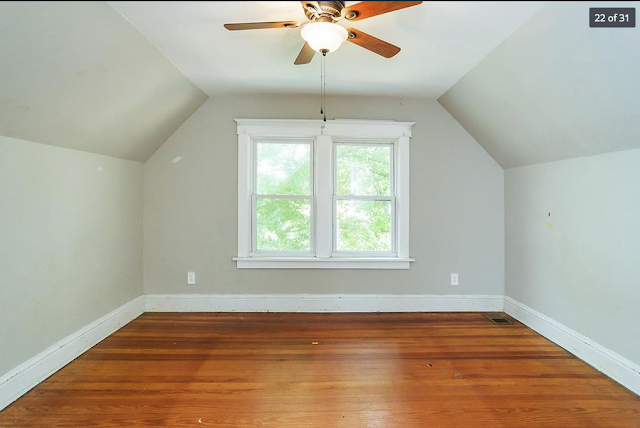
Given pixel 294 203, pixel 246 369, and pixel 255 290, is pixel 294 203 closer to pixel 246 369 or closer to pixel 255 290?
pixel 255 290

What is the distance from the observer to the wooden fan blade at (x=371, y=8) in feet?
4.25

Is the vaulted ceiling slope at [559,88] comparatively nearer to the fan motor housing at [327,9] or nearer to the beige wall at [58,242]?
the fan motor housing at [327,9]

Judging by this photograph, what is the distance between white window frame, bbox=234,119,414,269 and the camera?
3.01 metres

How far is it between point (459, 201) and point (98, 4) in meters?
3.15

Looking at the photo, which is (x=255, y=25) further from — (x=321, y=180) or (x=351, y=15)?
(x=321, y=180)

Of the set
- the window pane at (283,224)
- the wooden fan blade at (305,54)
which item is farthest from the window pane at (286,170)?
the wooden fan blade at (305,54)

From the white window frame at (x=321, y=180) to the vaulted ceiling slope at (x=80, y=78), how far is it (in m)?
0.81

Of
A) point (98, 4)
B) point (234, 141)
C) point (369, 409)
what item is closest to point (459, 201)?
point (369, 409)

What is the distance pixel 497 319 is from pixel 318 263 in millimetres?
1825

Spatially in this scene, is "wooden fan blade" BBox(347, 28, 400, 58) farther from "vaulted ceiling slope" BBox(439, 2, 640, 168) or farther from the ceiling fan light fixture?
"vaulted ceiling slope" BBox(439, 2, 640, 168)

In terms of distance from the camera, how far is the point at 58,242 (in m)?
2.08

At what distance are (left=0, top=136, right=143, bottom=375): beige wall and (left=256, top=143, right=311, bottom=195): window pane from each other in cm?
124

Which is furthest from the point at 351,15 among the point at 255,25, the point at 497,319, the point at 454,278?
the point at 497,319

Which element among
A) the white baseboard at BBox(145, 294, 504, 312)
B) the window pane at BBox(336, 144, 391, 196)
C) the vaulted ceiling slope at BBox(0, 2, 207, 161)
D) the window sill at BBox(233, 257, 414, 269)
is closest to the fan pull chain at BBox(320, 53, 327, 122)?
the window pane at BBox(336, 144, 391, 196)
